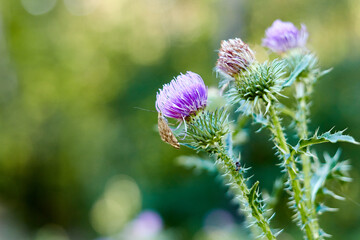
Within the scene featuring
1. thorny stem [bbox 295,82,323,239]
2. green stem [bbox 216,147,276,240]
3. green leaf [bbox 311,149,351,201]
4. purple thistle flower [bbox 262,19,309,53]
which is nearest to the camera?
green stem [bbox 216,147,276,240]

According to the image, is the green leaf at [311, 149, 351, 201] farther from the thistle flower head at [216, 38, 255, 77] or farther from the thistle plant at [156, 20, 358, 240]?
the thistle flower head at [216, 38, 255, 77]

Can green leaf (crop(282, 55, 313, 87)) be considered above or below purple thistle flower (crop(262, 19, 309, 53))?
below

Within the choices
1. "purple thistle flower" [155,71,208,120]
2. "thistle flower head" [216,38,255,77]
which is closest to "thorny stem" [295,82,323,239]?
"thistle flower head" [216,38,255,77]

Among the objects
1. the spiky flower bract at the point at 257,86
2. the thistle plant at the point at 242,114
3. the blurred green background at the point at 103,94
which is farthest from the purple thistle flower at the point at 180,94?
the blurred green background at the point at 103,94

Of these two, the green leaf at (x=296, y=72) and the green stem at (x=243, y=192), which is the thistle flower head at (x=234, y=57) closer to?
the green leaf at (x=296, y=72)

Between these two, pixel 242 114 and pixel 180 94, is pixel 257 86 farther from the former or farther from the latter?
pixel 180 94

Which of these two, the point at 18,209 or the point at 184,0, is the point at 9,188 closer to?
the point at 18,209
